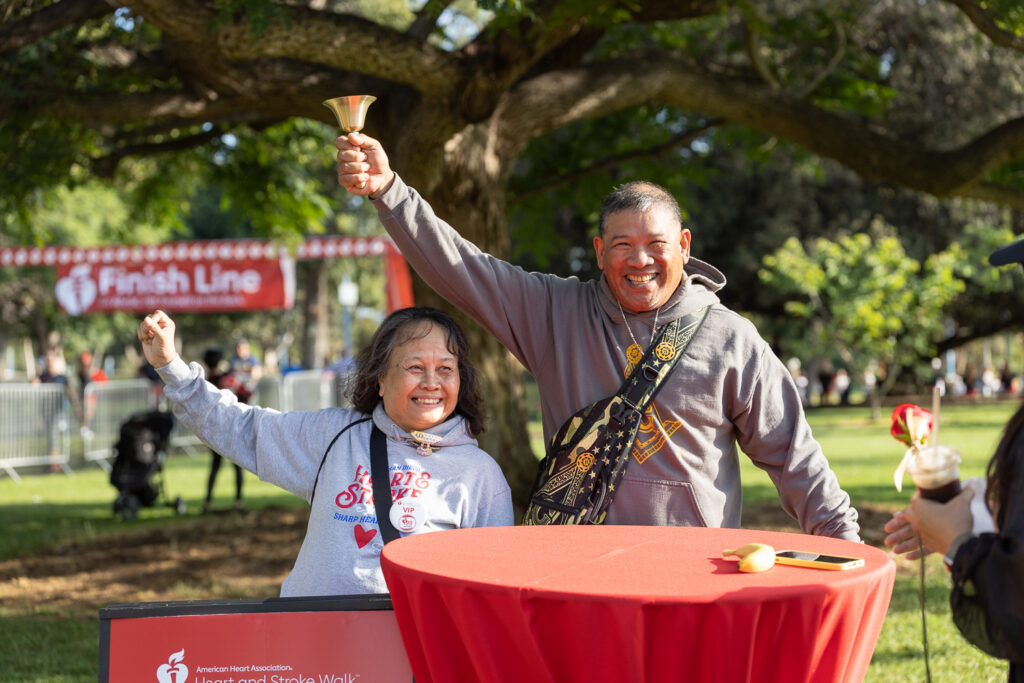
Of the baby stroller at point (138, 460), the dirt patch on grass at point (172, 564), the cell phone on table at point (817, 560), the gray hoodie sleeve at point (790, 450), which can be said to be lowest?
the dirt patch on grass at point (172, 564)

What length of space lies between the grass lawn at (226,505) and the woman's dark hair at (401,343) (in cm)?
159

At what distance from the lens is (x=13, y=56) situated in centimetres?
651

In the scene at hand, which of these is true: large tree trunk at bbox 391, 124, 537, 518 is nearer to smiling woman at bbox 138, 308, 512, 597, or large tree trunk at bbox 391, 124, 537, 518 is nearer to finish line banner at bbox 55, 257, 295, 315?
smiling woman at bbox 138, 308, 512, 597

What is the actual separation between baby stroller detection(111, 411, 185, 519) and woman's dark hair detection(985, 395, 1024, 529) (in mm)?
10402

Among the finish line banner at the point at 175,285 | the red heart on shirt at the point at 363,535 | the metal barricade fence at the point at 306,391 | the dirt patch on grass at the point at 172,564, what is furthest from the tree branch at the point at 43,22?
the finish line banner at the point at 175,285

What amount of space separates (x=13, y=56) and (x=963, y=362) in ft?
176

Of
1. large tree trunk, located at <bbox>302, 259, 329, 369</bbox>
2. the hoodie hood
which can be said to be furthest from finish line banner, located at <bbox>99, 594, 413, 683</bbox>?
large tree trunk, located at <bbox>302, 259, 329, 369</bbox>

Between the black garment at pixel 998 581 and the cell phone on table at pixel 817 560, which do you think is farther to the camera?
the cell phone on table at pixel 817 560

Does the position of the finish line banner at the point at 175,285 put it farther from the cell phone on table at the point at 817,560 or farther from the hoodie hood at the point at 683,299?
the cell phone on table at the point at 817,560

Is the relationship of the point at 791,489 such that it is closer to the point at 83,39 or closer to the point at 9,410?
the point at 83,39

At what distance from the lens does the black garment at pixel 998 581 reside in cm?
204

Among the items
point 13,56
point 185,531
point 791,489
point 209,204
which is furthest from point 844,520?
point 209,204

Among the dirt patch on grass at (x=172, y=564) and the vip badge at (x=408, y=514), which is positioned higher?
the vip badge at (x=408, y=514)

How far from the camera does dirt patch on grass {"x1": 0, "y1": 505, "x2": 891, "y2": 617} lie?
24.4 ft
